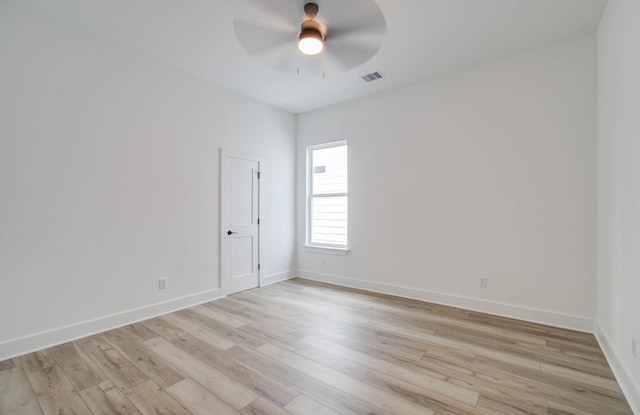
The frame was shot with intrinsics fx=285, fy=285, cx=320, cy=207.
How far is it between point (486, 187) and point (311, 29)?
2.66 metres

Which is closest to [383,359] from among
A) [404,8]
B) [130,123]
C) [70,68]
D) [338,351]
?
[338,351]

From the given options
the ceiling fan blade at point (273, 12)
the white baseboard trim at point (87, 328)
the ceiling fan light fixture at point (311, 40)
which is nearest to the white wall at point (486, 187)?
the ceiling fan light fixture at point (311, 40)

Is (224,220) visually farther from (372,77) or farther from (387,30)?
(387,30)

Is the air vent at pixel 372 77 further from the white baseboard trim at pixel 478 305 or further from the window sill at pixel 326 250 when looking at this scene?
the white baseboard trim at pixel 478 305

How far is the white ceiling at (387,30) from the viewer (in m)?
2.53

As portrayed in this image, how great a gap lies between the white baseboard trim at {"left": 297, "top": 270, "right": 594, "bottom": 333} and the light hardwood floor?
0.48ft

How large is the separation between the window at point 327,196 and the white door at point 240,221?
3.43ft

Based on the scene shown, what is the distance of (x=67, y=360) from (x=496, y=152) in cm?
474

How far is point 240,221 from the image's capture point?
443 cm

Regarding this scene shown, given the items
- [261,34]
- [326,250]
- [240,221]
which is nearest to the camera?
[261,34]

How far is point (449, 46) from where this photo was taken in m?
3.13

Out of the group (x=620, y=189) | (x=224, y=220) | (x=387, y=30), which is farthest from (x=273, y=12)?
(x=620, y=189)

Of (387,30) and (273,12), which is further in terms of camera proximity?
(387,30)

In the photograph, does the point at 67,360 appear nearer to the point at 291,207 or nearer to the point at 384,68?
the point at 291,207
